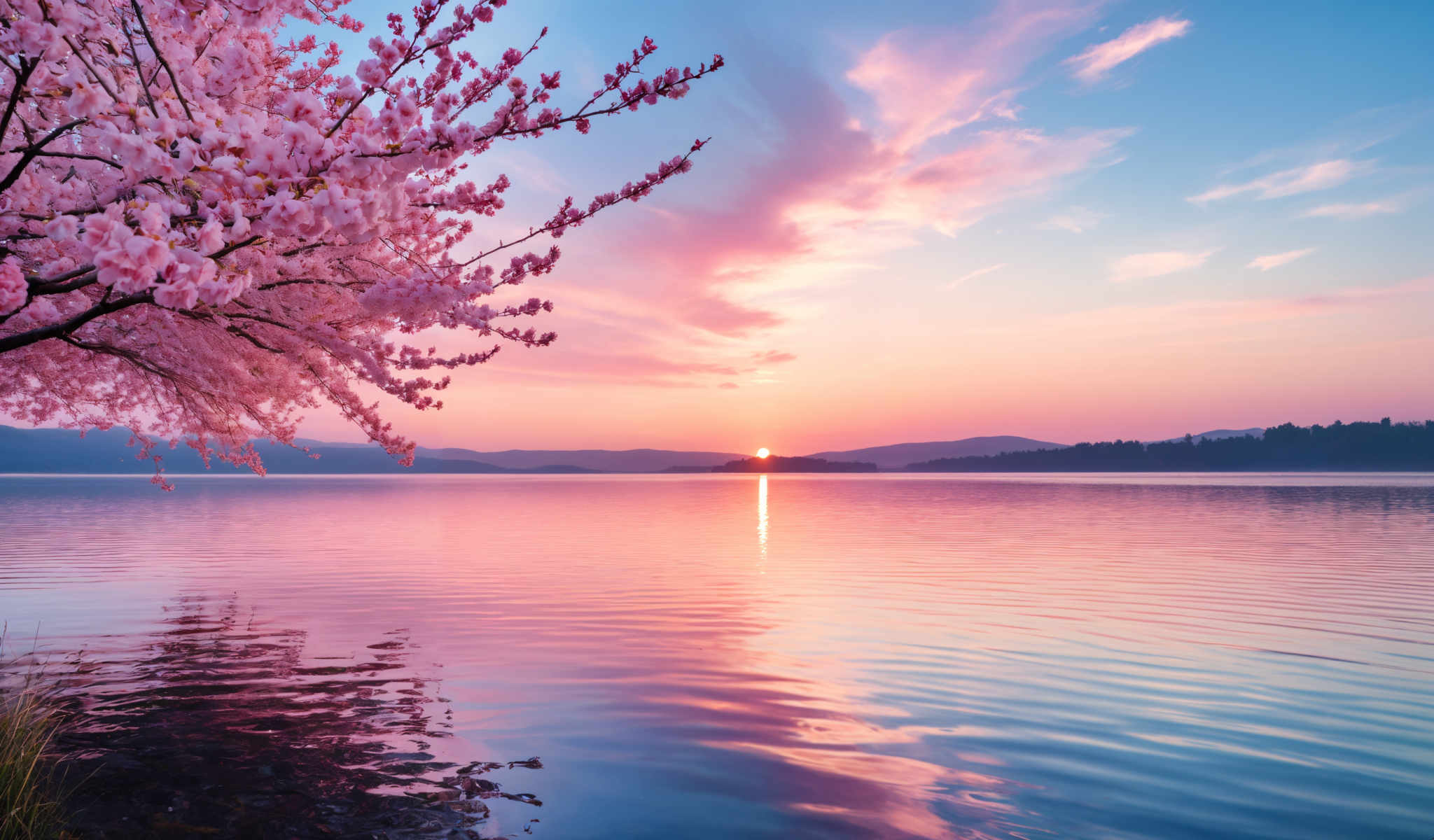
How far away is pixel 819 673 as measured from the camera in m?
13.8

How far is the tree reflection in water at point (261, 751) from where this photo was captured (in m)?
7.52

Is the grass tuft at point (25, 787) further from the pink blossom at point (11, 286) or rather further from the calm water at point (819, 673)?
the pink blossom at point (11, 286)

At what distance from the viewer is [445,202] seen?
11.9 meters

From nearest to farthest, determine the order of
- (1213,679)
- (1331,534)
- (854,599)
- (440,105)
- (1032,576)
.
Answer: (440,105) < (1213,679) < (854,599) < (1032,576) < (1331,534)

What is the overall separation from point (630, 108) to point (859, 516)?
47.2 m

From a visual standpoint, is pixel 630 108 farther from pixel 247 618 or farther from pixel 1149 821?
pixel 247 618

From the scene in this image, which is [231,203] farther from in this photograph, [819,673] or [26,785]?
[819,673]

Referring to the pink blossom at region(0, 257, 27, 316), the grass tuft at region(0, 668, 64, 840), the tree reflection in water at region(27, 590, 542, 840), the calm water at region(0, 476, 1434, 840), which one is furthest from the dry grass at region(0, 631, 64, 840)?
the pink blossom at region(0, 257, 27, 316)

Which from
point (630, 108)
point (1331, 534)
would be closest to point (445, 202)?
point (630, 108)

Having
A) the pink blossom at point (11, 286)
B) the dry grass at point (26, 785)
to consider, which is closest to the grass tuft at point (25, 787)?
the dry grass at point (26, 785)

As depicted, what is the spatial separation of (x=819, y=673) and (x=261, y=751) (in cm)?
838

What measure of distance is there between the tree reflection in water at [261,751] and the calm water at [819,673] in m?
0.12

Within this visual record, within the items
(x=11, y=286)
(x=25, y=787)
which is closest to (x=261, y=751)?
(x=25, y=787)

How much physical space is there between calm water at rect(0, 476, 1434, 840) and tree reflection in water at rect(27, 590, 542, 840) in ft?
0.39
